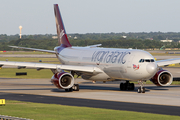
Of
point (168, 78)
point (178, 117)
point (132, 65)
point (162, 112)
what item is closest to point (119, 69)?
point (132, 65)

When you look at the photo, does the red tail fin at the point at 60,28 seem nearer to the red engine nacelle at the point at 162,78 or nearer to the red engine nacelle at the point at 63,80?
the red engine nacelle at the point at 63,80

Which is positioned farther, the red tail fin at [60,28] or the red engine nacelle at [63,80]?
the red tail fin at [60,28]

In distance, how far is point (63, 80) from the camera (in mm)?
41188

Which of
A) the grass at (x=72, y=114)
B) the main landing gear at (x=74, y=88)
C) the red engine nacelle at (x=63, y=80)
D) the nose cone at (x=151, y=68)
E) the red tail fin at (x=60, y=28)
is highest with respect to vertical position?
the red tail fin at (x=60, y=28)

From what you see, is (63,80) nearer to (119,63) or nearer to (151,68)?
(119,63)

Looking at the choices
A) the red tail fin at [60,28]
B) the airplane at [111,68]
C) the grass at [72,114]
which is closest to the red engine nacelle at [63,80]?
the airplane at [111,68]

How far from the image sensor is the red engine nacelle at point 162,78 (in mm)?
41781

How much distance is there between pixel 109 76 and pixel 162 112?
16.6 metres

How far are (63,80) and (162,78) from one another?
11.4m

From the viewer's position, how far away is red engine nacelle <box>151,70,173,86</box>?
41781 millimetres

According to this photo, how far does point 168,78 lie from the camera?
138ft

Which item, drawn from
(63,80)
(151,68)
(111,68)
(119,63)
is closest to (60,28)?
(63,80)

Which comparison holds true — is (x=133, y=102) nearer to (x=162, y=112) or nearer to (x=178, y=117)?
(x=162, y=112)

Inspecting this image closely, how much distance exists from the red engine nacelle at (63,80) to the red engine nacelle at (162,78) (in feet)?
31.1
